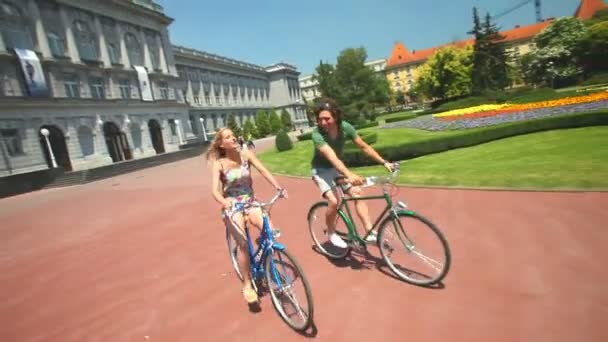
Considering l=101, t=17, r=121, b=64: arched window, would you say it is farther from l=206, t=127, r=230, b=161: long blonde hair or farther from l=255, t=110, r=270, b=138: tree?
l=206, t=127, r=230, b=161: long blonde hair

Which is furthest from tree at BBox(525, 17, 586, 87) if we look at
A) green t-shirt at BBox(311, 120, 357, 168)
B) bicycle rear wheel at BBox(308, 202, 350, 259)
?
green t-shirt at BBox(311, 120, 357, 168)

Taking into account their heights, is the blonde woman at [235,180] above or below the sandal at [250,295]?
above

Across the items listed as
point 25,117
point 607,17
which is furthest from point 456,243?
point 607,17

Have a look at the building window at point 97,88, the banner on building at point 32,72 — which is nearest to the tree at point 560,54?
the building window at point 97,88

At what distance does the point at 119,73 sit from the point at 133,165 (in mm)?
13829

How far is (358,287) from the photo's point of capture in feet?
13.3

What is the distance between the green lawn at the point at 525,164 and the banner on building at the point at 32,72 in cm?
2727

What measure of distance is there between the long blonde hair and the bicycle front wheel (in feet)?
7.04

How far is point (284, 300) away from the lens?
3.76 m

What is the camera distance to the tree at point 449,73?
167 ft

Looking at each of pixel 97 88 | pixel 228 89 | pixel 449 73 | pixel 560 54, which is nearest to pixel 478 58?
pixel 449 73

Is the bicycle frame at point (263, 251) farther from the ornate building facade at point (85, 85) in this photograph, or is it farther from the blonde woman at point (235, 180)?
the ornate building facade at point (85, 85)

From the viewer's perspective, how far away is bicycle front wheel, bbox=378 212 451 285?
357cm

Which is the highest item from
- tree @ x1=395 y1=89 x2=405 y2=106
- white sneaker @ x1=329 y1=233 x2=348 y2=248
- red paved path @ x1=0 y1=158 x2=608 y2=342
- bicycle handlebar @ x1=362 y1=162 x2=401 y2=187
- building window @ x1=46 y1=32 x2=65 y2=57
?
building window @ x1=46 y1=32 x2=65 y2=57
